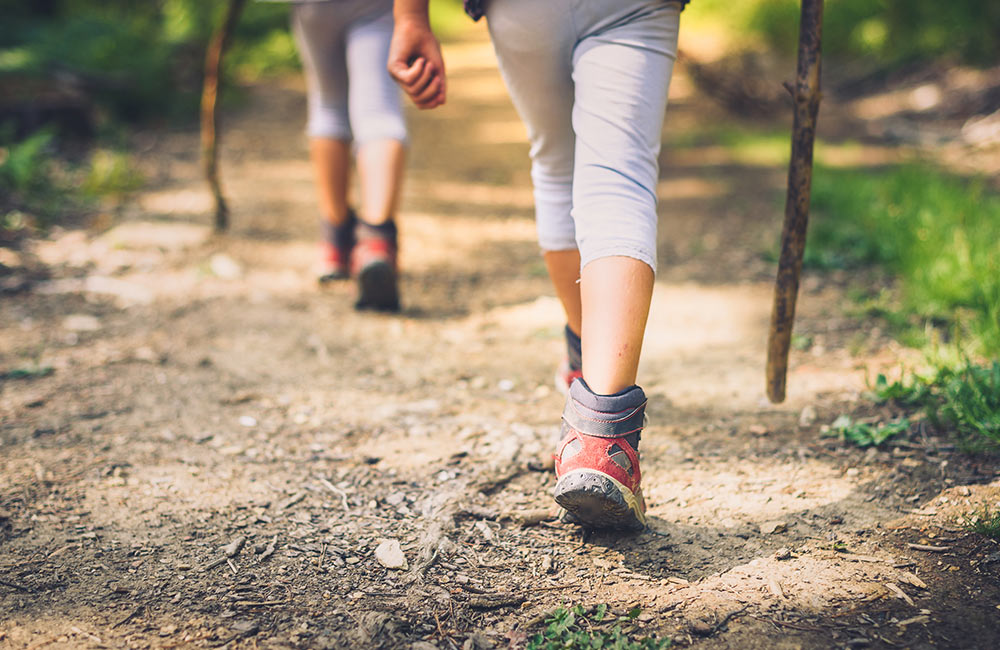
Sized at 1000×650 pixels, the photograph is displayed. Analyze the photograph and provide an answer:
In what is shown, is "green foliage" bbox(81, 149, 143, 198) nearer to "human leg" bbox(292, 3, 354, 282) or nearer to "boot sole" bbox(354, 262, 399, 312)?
"human leg" bbox(292, 3, 354, 282)

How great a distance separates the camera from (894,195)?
12.1ft

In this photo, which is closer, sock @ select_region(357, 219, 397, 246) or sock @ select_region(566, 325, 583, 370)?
sock @ select_region(566, 325, 583, 370)

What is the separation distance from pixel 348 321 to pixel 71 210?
203 cm

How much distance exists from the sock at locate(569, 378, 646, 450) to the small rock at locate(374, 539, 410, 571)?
0.46m

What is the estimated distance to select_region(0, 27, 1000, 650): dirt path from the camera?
1.40 m

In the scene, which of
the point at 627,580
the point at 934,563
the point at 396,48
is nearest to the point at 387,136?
the point at 396,48

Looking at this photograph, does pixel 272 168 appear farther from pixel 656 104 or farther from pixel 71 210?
pixel 656 104

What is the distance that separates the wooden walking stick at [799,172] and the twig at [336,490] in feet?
3.63

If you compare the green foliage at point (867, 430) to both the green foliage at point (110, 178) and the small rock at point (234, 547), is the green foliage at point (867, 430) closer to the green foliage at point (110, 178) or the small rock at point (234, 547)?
the small rock at point (234, 547)

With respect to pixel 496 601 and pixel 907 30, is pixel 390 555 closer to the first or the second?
pixel 496 601

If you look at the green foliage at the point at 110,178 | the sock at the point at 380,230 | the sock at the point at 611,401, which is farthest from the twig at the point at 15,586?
the green foliage at the point at 110,178

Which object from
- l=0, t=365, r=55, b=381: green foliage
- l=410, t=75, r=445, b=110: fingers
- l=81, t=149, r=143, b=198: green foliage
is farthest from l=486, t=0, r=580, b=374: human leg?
l=81, t=149, r=143, b=198: green foliage

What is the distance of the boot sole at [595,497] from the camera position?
1.43 meters

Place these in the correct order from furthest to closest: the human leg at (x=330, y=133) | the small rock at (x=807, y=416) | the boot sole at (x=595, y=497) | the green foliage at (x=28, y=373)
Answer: the human leg at (x=330, y=133) → the green foliage at (x=28, y=373) → the small rock at (x=807, y=416) → the boot sole at (x=595, y=497)
